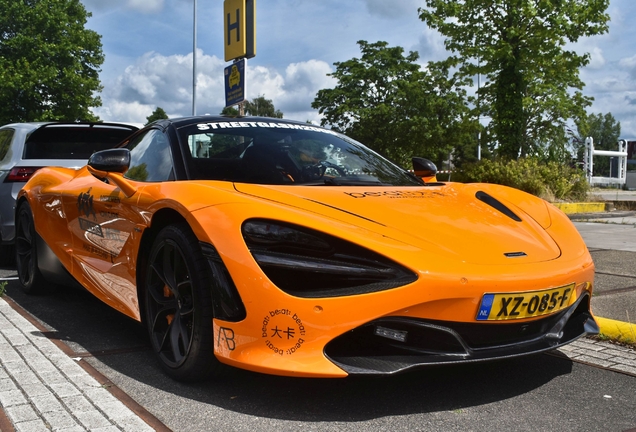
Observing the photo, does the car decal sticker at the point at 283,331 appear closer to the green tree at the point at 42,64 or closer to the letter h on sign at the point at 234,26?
the letter h on sign at the point at 234,26

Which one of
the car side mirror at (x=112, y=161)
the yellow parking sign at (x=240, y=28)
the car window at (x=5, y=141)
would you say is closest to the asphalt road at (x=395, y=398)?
the car side mirror at (x=112, y=161)

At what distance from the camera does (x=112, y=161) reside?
11.7ft

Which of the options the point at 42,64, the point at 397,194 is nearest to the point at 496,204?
the point at 397,194

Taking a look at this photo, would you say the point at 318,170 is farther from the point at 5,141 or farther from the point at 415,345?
the point at 5,141

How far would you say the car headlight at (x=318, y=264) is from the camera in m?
2.46

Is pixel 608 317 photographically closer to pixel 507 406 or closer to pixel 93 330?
pixel 507 406

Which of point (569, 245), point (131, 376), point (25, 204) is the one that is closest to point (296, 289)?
point (131, 376)

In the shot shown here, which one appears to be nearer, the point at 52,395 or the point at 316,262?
the point at 316,262

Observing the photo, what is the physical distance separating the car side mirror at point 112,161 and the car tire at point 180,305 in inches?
26.5

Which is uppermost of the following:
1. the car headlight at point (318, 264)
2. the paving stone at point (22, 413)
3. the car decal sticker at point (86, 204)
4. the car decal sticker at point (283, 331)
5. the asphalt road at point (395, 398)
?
the car decal sticker at point (86, 204)

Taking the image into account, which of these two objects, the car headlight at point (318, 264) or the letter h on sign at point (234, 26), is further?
the letter h on sign at point (234, 26)

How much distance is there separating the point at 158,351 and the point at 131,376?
164 mm

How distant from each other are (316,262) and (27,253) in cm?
344

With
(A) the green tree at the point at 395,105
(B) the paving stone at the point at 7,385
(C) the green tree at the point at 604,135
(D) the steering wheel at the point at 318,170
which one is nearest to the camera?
(B) the paving stone at the point at 7,385
